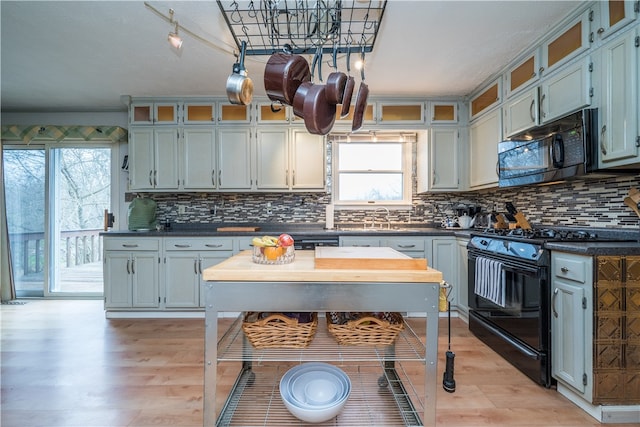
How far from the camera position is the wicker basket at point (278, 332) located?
1318 millimetres

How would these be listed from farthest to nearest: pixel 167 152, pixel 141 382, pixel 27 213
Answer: pixel 27 213
pixel 167 152
pixel 141 382

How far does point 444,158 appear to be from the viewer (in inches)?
136

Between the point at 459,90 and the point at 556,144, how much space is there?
157cm

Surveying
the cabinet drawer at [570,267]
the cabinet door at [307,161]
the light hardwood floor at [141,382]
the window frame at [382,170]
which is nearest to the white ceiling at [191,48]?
the window frame at [382,170]

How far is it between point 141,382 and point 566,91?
11.3 feet

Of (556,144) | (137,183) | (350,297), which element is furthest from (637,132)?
(137,183)

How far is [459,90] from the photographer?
3305mm

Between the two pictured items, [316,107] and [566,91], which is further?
[566,91]

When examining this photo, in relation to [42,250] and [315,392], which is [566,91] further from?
[42,250]

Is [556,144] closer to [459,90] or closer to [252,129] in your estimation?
[459,90]

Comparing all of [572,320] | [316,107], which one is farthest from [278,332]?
[572,320]

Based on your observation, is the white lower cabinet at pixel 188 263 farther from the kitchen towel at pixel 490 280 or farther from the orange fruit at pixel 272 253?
the kitchen towel at pixel 490 280

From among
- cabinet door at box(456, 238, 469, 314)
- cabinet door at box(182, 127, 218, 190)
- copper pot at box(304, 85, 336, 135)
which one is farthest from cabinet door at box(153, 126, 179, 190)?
cabinet door at box(456, 238, 469, 314)

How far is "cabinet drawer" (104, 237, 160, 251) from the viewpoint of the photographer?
10.3 ft
